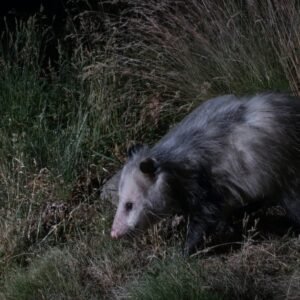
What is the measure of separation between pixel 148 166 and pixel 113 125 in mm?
1492

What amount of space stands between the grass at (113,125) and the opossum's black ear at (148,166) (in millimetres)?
384

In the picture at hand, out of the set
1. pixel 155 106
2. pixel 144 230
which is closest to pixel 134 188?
pixel 144 230

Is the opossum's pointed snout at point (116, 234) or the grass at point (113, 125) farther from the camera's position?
the opossum's pointed snout at point (116, 234)

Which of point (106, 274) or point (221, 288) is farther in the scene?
point (106, 274)

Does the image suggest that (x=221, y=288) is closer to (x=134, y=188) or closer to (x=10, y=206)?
(x=134, y=188)

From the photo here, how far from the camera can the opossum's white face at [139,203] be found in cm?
540

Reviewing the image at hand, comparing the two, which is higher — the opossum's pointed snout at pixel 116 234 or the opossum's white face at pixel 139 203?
the opossum's white face at pixel 139 203

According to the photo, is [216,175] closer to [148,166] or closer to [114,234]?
[148,166]

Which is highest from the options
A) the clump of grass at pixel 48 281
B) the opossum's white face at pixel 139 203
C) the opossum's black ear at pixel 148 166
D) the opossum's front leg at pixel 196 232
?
the opossum's black ear at pixel 148 166

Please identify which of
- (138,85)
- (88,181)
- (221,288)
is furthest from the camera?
(138,85)

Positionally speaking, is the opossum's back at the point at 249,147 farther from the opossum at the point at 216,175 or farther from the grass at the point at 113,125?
the grass at the point at 113,125

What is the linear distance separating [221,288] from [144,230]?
89 cm

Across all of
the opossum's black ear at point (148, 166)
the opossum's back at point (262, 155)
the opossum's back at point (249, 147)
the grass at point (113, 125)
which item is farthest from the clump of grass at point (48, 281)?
the opossum's back at point (262, 155)

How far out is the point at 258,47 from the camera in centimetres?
670
